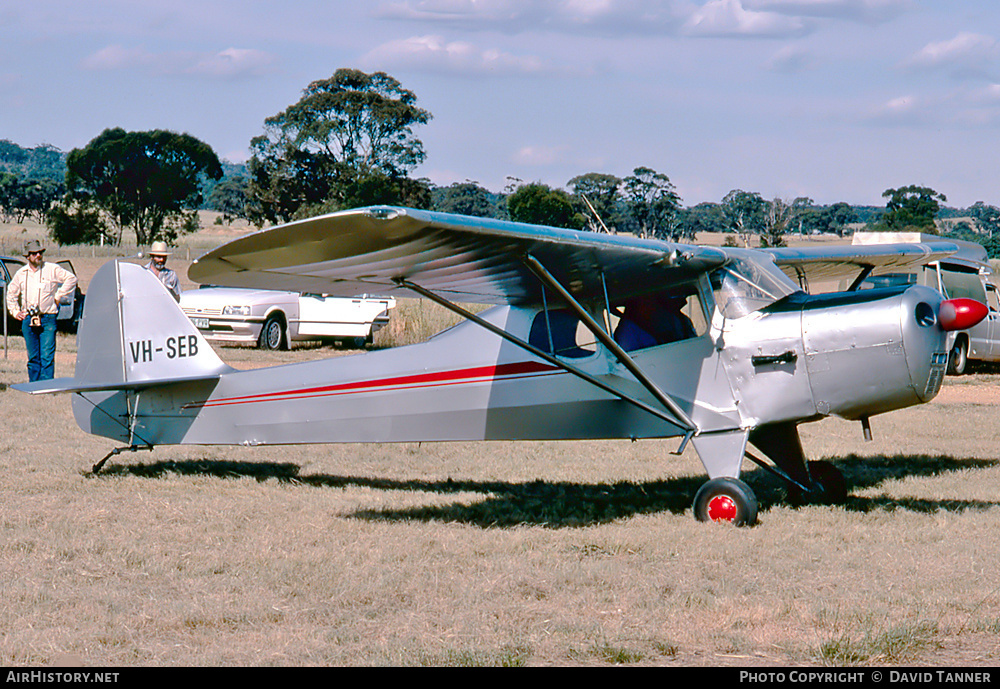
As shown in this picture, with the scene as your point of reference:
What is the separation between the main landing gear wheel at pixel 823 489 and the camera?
783 cm

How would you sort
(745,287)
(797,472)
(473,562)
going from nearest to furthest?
(473,562), (745,287), (797,472)

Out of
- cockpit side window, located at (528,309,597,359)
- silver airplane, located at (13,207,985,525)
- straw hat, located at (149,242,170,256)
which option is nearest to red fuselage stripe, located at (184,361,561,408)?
silver airplane, located at (13,207,985,525)

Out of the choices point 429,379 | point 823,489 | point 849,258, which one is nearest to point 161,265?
point 429,379

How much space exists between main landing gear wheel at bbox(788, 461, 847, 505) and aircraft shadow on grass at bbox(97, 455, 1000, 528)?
0.11m

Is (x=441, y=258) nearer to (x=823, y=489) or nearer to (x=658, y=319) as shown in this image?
(x=658, y=319)

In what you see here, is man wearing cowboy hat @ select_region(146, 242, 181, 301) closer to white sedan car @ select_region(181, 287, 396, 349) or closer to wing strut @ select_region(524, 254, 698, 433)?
wing strut @ select_region(524, 254, 698, 433)

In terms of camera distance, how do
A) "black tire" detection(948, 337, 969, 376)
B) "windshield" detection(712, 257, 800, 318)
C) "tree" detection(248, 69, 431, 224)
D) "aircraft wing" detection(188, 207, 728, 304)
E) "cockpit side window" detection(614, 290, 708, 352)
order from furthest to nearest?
"tree" detection(248, 69, 431, 224), "black tire" detection(948, 337, 969, 376), "cockpit side window" detection(614, 290, 708, 352), "windshield" detection(712, 257, 800, 318), "aircraft wing" detection(188, 207, 728, 304)

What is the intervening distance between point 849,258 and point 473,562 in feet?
17.2

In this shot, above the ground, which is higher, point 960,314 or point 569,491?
point 960,314

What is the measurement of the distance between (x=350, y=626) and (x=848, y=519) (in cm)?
399

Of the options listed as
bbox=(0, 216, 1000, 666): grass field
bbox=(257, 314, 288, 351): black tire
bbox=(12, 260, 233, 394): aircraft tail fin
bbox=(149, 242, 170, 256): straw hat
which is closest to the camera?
bbox=(0, 216, 1000, 666): grass field

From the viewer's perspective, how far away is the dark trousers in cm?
1244

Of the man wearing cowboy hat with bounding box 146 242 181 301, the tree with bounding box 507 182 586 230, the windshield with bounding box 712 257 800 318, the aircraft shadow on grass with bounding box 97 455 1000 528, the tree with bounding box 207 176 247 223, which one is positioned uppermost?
the tree with bounding box 207 176 247 223

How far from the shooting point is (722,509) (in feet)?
22.6
